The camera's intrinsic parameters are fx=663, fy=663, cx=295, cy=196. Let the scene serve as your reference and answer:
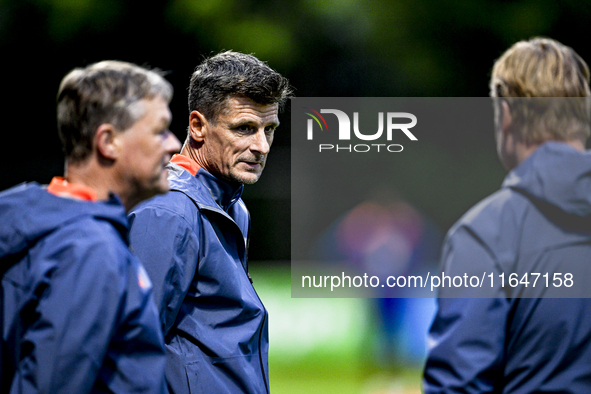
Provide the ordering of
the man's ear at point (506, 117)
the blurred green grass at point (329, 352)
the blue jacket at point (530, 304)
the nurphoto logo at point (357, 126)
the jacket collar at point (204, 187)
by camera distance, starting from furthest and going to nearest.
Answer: the blurred green grass at point (329, 352) → the nurphoto logo at point (357, 126) → the jacket collar at point (204, 187) → the man's ear at point (506, 117) → the blue jacket at point (530, 304)

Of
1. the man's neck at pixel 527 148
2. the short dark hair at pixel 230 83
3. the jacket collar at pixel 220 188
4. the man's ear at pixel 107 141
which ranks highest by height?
the short dark hair at pixel 230 83

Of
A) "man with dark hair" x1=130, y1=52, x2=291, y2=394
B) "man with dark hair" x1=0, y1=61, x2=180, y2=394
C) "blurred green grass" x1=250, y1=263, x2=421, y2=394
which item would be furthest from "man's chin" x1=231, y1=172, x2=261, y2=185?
"blurred green grass" x1=250, y1=263, x2=421, y2=394

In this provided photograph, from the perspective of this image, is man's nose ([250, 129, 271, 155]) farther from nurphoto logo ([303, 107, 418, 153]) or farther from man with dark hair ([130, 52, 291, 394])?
nurphoto logo ([303, 107, 418, 153])

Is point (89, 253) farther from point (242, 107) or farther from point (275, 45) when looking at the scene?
point (275, 45)

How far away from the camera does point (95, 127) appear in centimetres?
166

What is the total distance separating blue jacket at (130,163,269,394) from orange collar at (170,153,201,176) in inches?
5.5

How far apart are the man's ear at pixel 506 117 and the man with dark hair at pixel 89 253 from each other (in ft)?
2.96

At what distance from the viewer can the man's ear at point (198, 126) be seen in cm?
263

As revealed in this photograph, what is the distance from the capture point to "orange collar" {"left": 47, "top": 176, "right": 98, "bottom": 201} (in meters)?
1.64

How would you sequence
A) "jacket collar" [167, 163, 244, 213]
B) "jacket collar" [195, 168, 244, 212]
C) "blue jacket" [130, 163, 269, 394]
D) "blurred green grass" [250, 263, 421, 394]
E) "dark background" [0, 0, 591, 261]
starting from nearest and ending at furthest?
"blue jacket" [130, 163, 269, 394], "jacket collar" [167, 163, 244, 213], "jacket collar" [195, 168, 244, 212], "blurred green grass" [250, 263, 421, 394], "dark background" [0, 0, 591, 261]

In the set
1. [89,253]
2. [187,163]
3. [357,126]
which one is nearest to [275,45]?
[357,126]

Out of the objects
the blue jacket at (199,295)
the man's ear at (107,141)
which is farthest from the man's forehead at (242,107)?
the man's ear at (107,141)

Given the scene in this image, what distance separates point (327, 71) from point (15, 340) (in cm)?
1097

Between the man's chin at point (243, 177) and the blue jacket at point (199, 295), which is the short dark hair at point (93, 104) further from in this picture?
the man's chin at point (243, 177)
